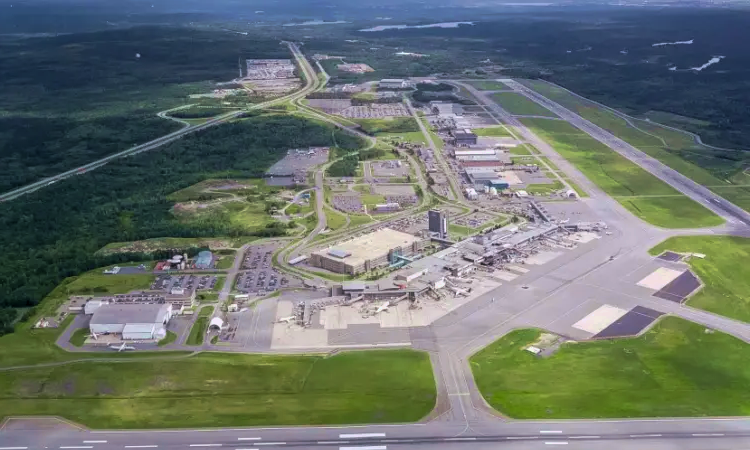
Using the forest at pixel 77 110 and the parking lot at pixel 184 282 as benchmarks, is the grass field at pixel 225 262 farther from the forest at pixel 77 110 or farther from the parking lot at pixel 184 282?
the forest at pixel 77 110

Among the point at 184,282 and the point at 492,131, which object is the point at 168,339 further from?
the point at 492,131

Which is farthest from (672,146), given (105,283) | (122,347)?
(122,347)

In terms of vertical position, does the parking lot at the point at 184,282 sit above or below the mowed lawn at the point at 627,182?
below

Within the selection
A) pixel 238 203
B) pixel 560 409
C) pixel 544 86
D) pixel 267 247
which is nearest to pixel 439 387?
pixel 560 409

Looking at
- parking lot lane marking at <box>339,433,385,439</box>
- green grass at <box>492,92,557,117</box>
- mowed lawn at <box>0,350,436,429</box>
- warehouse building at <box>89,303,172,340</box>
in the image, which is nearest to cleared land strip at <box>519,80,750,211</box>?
green grass at <box>492,92,557,117</box>

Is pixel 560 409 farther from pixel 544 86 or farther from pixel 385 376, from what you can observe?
pixel 544 86

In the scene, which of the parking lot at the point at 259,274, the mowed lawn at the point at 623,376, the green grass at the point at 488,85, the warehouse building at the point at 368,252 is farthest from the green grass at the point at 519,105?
the mowed lawn at the point at 623,376
